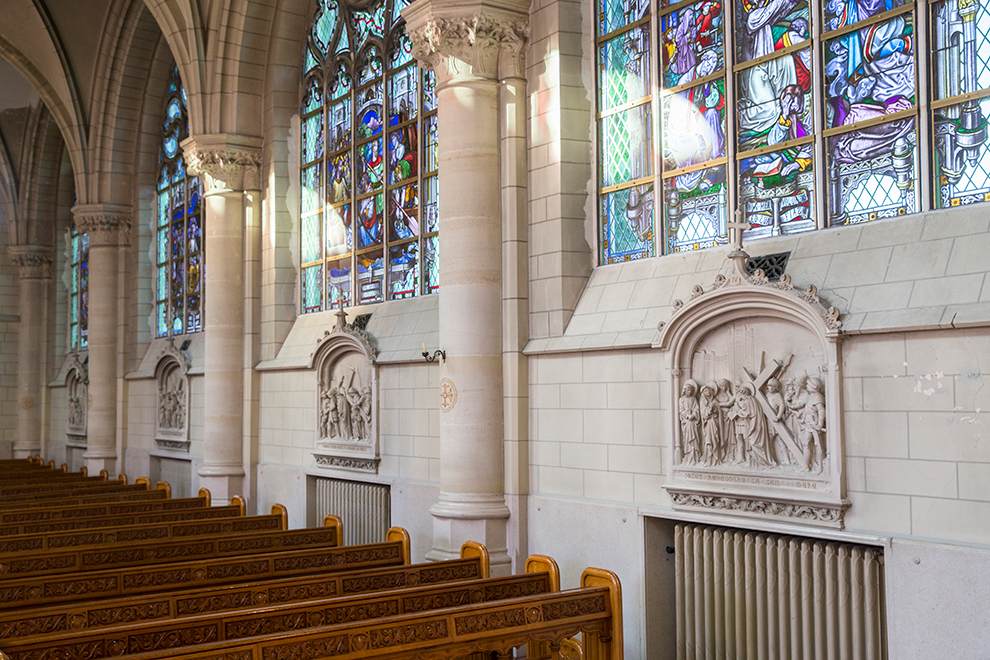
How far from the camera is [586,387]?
7230mm

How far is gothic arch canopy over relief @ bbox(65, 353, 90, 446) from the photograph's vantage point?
1727 cm

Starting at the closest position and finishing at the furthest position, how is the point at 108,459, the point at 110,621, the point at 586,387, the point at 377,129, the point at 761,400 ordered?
1. the point at 110,621
2. the point at 761,400
3. the point at 586,387
4. the point at 377,129
5. the point at 108,459

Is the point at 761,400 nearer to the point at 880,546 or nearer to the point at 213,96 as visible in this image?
the point at 880,546

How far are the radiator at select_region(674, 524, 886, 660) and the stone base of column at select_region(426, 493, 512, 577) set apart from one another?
5.33ft

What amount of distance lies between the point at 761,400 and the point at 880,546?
3.57 ft

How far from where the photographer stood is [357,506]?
988 centimetres

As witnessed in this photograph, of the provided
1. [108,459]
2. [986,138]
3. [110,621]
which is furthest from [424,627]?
[108,459]

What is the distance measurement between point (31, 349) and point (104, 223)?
200 inches

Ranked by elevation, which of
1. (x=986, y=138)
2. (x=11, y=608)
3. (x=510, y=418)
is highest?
(x=986, y=138)

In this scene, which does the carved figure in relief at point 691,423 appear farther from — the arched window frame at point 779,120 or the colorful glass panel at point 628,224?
the colorful glass panel at point 628,224

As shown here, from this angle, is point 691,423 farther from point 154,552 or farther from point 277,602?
point 154,552

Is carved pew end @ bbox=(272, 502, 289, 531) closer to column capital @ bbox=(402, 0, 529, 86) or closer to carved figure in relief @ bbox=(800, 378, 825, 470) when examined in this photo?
column capital @ bbox=(402, 0, 529, 86)

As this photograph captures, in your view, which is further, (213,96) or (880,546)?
(213,96)

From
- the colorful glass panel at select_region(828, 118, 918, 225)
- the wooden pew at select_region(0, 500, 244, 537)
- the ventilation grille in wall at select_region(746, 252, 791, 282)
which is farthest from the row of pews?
the colorful glass panel at select_region(828, 118, 918, 225)
